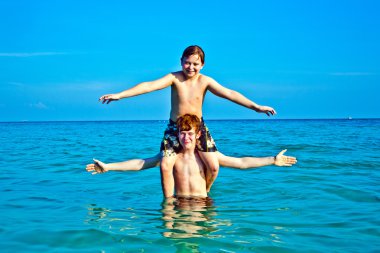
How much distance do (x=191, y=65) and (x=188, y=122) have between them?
0.83 m

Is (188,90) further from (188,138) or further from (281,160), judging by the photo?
(281,160)

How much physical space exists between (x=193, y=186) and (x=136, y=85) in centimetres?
177

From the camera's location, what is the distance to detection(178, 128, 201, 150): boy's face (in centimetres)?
652

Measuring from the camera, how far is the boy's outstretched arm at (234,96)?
643cm

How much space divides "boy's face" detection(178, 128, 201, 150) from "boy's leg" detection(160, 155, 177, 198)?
0.91ft

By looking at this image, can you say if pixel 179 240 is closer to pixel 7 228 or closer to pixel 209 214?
pixel 209 214

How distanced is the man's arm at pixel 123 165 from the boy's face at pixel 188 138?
1.68ft

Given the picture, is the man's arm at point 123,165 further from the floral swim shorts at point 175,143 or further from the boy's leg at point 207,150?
the boy's leg at point 207,150

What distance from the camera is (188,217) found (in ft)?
18.5

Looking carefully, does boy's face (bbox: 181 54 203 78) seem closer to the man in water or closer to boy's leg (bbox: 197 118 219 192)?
the man in water

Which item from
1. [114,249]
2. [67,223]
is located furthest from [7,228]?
[114,249]

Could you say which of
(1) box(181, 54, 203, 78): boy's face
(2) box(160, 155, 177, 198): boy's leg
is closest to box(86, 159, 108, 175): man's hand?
(2) box(160, 155, 177, 198): boy's leg

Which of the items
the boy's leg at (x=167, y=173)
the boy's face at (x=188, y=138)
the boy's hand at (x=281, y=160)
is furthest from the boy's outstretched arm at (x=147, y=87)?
the boy's hand at (x=281, y=160)

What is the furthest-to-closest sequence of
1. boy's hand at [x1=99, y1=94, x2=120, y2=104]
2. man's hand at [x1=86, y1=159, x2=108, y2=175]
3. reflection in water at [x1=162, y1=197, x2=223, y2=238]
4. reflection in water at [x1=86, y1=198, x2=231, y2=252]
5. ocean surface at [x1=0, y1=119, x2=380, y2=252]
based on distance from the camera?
man's hand at [x1=86, y1=159, x2=108, y2=175], boy's hand at [x1=99, y1=94, x2=120, y2=104], reflection in water at [x1=162, y1=197, x2=223, y2=238], reflection in water at [x1=86, y1=198, x2=231, y2=252], ocean surface at [x1=0, y1=119, x2=380, y2=252]
